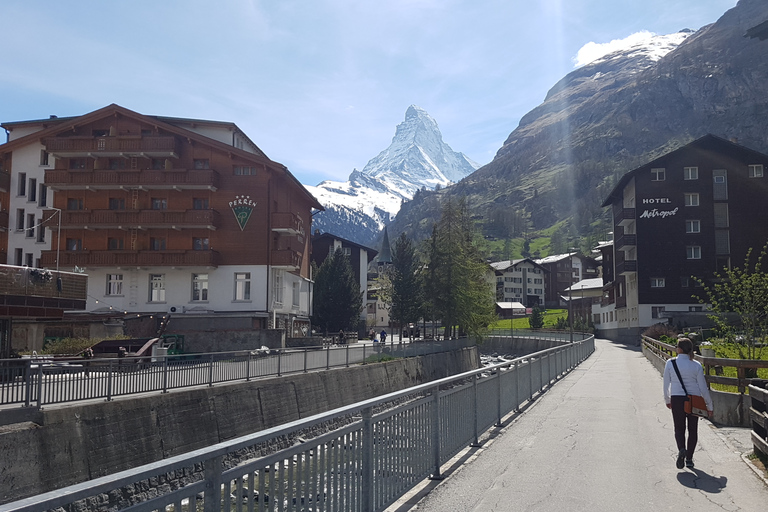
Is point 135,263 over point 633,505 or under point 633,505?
over

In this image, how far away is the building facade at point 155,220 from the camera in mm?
40938

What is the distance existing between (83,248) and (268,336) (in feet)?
49.0

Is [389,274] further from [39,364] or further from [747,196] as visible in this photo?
[39,364]

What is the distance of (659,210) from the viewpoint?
60.6m

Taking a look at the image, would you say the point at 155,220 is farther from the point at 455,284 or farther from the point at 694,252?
the point at 694,252

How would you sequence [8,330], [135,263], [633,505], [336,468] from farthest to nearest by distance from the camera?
[135,263], [8,330], [633,505], [336,468]

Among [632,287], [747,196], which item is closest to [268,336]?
[632,287]

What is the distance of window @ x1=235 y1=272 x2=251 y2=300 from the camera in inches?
1624

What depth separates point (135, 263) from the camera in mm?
40844

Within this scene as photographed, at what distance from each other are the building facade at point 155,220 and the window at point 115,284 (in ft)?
0.22

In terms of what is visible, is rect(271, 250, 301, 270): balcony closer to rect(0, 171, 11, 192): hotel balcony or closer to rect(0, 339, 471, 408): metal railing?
rect(0, 339, 471, 408): metal railing

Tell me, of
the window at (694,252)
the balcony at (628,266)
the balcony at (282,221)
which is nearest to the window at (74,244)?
the balcony at (282,221)

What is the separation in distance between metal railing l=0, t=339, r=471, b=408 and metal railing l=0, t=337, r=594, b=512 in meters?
3.28

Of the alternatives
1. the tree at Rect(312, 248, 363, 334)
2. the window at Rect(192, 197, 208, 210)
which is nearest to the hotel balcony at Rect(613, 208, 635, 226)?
the tree at Rect(312, 248, 363, 334)
